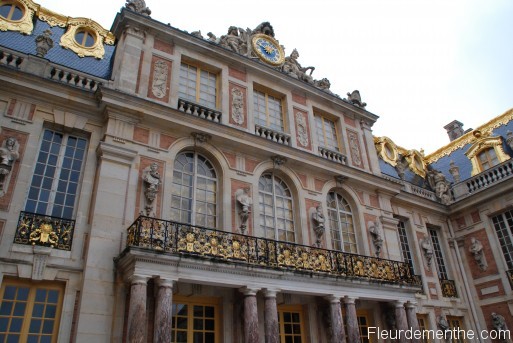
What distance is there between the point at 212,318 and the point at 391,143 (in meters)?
13.6

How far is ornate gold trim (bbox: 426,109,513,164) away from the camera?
1974 centimetres

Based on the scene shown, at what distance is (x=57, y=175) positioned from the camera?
993cm

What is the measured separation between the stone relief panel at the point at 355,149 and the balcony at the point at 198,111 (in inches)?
231

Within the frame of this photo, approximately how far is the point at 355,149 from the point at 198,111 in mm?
6800

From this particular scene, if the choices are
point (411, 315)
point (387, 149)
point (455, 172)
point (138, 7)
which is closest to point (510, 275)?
point (455, 172)

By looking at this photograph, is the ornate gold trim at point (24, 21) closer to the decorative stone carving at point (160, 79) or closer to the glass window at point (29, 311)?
the decorative stone carving at point (160, 79)

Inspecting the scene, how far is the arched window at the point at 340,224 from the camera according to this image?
13742mm

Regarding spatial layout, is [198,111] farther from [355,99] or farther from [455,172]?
[455,172]

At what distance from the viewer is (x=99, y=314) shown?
28.0ft

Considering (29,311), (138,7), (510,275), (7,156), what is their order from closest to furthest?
(29,311) → (7,156) → (138,7) → (510,275)

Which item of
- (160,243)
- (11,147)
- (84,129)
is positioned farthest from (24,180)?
(160,243)

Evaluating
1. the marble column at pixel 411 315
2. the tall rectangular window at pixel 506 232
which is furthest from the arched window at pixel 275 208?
the tall rectangular window at pixel 506 232

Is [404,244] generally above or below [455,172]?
below

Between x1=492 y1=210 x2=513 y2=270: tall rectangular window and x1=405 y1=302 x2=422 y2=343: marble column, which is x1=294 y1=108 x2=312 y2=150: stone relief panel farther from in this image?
x1=492 y1=210 x2=513 y2=270: tall rectangular window
